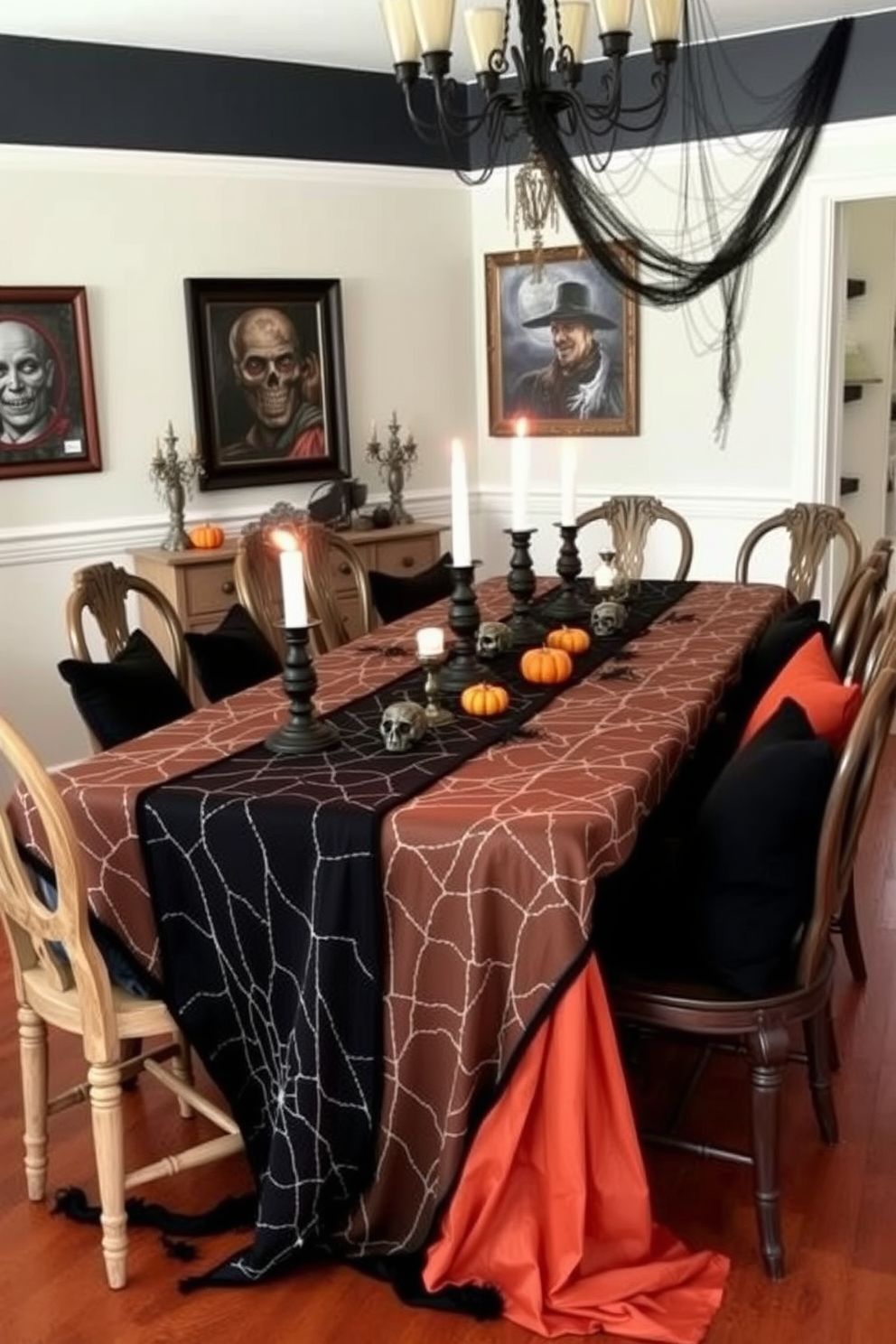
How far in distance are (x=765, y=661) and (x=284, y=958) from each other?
1.53 meters

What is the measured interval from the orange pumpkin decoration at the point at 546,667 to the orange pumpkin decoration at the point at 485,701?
9.1 inches

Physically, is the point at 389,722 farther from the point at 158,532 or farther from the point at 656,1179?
the point at 158,532

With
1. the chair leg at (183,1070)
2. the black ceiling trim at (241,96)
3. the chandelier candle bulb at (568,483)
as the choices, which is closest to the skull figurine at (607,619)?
the chandelier candle bulb at (568,483)

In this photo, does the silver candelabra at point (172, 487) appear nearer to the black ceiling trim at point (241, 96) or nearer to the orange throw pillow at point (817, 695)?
the black ceiling trim at point (241, 96)

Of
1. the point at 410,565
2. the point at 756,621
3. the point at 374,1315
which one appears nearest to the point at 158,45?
Result: the point at 410,565

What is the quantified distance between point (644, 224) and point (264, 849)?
3887 mm

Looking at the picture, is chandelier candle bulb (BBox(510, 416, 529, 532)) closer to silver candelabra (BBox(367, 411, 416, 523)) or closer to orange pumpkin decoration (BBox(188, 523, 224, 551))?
orange pumpkin decoration (BBox(188, 523, 224, 551))

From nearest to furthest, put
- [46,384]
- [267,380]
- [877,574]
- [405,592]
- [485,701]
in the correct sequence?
[485,701], [877,574], [405,592], [46,384], [267,380]

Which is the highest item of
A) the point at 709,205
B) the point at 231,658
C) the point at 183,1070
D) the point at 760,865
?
the point at 709,205

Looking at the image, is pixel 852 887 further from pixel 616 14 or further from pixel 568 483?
pixel 616 14

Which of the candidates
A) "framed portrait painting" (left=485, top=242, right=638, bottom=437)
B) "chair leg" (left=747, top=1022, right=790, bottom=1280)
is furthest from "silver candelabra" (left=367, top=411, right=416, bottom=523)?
"chair leg" (left=747, top=1022, right=790, bottom=1280)

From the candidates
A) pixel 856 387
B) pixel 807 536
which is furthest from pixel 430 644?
pixel 856 387

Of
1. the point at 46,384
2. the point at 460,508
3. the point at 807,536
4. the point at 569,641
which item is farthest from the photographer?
the point at 46,384

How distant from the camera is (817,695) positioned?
233 centimetres
